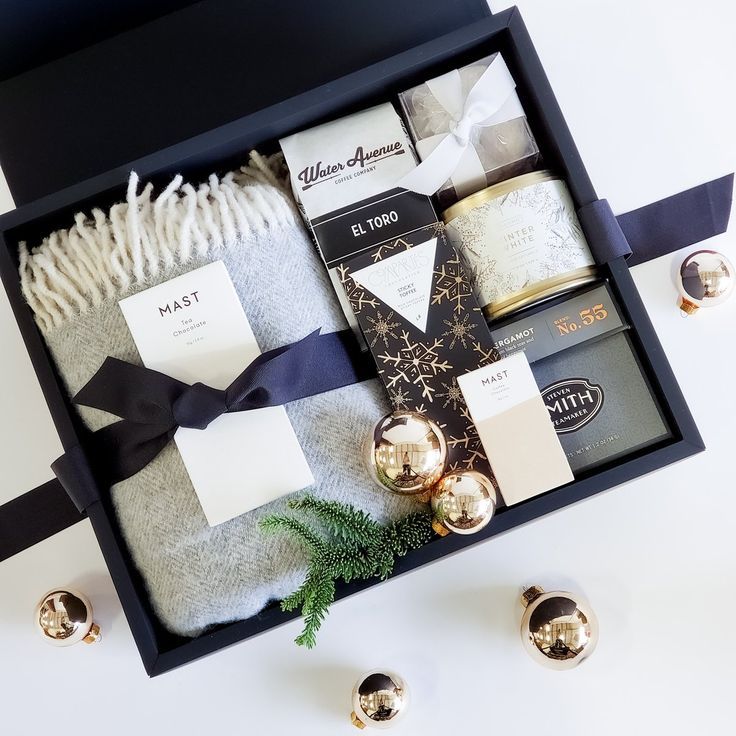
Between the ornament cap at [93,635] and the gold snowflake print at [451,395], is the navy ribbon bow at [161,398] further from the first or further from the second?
the ornament cap at [93,635]

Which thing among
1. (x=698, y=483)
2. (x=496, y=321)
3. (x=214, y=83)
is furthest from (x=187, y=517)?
(x=698, y=483)

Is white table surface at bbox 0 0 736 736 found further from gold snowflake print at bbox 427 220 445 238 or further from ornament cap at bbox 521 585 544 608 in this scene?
gold snowflake print at bbox 427 220 445 238

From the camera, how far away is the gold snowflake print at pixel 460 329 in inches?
28.3

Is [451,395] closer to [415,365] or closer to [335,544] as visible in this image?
[415,365]

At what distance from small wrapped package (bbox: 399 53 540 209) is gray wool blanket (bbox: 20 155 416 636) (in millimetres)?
165

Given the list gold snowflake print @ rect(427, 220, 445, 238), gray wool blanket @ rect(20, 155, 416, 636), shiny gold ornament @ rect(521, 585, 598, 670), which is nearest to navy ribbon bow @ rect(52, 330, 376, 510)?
gray wool blanket @ rect(20, 155, 416, 636)

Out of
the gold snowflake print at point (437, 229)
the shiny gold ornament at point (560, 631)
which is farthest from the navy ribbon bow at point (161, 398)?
the shiny gold ornament at point (560, 631)

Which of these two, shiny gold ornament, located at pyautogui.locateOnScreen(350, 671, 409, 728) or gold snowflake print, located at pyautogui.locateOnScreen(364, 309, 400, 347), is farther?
shiny gold ornament, located at pyautogui.locateOnScreen(350, 671, 409, 728)

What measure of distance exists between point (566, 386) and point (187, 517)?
40 cm

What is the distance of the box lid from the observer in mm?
833

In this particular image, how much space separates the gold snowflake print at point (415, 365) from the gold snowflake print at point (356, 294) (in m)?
0.05

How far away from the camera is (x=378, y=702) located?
2.73 feet

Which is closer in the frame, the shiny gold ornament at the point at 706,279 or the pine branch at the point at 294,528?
→ the pine branch at the point at 294,528

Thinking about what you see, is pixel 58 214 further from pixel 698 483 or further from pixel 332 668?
pixel 698 483
